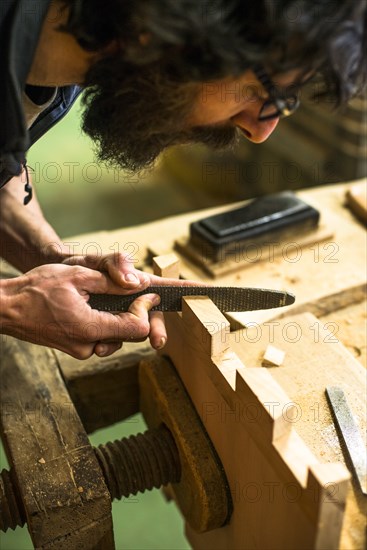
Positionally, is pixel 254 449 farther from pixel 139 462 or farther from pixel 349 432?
pixel 139 462

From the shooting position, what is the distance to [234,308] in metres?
1.22

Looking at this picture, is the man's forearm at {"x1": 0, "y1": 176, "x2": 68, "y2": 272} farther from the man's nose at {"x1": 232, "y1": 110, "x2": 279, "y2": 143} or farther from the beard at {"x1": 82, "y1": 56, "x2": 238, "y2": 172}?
the man's nose at {"x1": 232, "y1": 110, "x2": 279, "y2": 143}

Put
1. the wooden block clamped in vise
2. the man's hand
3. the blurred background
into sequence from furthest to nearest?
the blurred background
the man's hand
the wooden block clamped in vise

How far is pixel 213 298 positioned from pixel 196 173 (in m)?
2.84

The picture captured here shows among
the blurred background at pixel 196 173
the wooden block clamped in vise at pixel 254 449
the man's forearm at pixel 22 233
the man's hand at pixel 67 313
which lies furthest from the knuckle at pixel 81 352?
the blurred background at pixel 196 173

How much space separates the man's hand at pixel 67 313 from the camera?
1163 millimetres

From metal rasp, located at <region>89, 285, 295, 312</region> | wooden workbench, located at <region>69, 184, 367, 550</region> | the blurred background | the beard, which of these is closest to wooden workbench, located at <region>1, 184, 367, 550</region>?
wooden workbench, located at <region>69, 184, 367, 550</region>

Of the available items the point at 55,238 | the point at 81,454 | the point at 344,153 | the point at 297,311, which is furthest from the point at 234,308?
the point at 344,153

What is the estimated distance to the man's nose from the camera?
3.88 ft

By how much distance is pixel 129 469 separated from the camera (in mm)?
1238

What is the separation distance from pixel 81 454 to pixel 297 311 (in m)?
0.58

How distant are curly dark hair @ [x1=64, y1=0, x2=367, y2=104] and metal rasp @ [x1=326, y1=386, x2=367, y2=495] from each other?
541 mm

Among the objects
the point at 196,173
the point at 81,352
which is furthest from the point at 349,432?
the point at 196,173

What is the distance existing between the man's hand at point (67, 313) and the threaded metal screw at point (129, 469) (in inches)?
8.2
